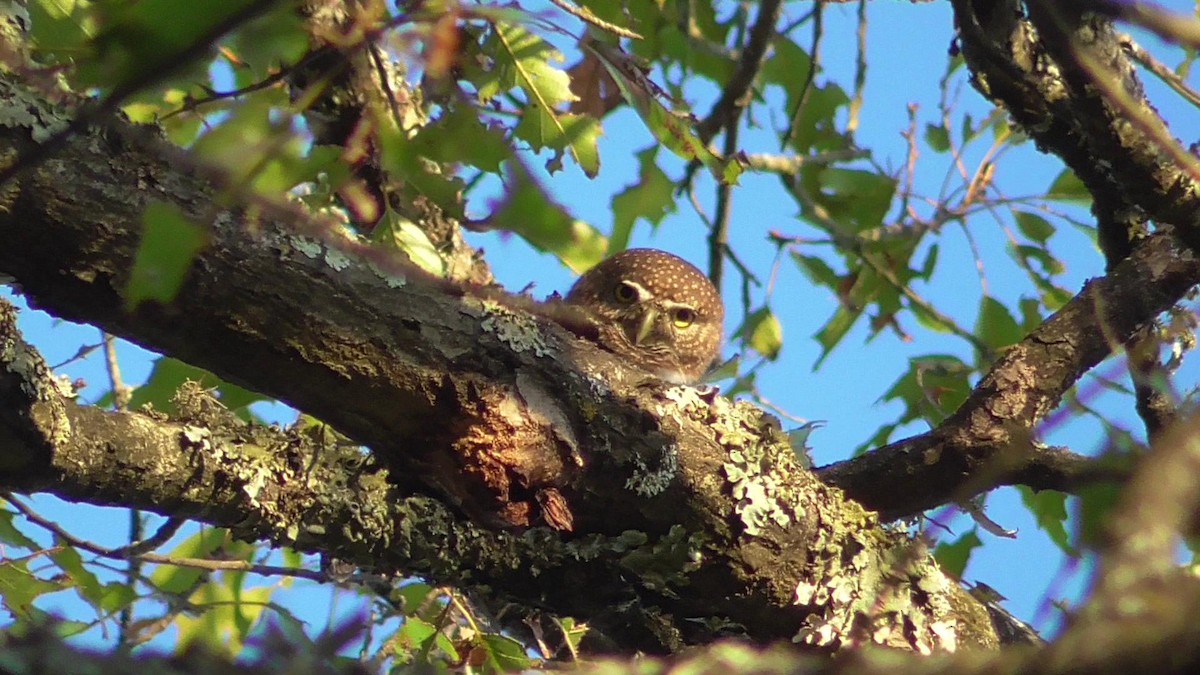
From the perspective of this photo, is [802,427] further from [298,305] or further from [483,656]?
[298,305]

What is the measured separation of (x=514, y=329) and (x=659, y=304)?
2346 mm

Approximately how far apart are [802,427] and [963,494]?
51.0 inches

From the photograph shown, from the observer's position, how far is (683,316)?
408 centimetres

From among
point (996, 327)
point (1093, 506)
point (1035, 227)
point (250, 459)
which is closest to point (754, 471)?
point (250, 459)

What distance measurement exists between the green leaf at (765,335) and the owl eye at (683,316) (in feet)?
1.47

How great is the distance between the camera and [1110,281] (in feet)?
7.68

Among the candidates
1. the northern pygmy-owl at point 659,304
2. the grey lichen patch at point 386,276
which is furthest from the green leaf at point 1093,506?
the northern pygmy-owl at point 659,304

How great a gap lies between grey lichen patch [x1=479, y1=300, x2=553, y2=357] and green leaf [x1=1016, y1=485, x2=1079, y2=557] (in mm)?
1385

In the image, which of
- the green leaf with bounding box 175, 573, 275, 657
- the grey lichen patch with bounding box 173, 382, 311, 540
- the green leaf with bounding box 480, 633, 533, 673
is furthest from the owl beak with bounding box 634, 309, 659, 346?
the grey lichen patch with bounding box 173, 382, 311, 540

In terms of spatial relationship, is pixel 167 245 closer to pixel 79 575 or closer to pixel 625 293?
pixel 79 575

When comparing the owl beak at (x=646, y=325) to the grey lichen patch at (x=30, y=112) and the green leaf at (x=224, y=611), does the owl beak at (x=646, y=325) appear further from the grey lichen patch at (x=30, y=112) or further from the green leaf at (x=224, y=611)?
the grey lichen patch at (x=30, y=112)

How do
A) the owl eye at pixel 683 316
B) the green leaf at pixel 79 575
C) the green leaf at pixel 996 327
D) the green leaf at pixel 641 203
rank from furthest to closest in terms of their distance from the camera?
the owl eye at pixel 683 316
the green leaf at pixel 996 327
the green leaf at pixel 641 203
the green leaf at pixel 79 575

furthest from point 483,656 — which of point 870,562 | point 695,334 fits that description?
point 695,334

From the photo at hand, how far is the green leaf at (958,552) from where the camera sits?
2.46 meters
